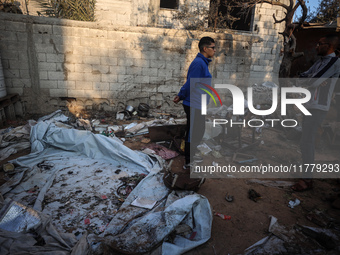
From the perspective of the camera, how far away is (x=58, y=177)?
3.43 metres

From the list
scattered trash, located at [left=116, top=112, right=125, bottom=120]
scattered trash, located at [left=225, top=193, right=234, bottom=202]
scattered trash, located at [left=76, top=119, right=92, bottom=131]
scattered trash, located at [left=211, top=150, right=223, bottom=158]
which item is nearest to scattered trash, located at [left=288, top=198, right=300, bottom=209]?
scattered trash, located at [left=225, top=193, right=234, bottom=202]

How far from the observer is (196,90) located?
3326 millimetres

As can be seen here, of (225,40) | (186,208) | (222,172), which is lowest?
(222,172)

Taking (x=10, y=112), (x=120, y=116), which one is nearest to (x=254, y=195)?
(x=120, y=116)

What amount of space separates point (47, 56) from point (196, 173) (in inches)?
205

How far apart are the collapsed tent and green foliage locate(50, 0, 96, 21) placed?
4.76 m

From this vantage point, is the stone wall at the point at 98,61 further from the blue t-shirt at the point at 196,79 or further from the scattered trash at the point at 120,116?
the blue t-shirt at the point at 196,79

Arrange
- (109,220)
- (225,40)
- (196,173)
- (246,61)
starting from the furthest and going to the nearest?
(246,61) < (225,40) < (196,173) < (109,220)

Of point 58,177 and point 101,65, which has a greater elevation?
point 101,65

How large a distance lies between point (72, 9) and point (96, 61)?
266cm

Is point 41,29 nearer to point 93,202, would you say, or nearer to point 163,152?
point 163,152

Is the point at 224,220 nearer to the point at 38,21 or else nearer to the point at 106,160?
the point at 106,160

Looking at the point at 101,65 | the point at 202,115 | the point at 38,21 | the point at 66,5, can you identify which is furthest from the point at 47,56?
the point at 202,115

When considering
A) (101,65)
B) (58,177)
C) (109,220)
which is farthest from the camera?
(101,65)
